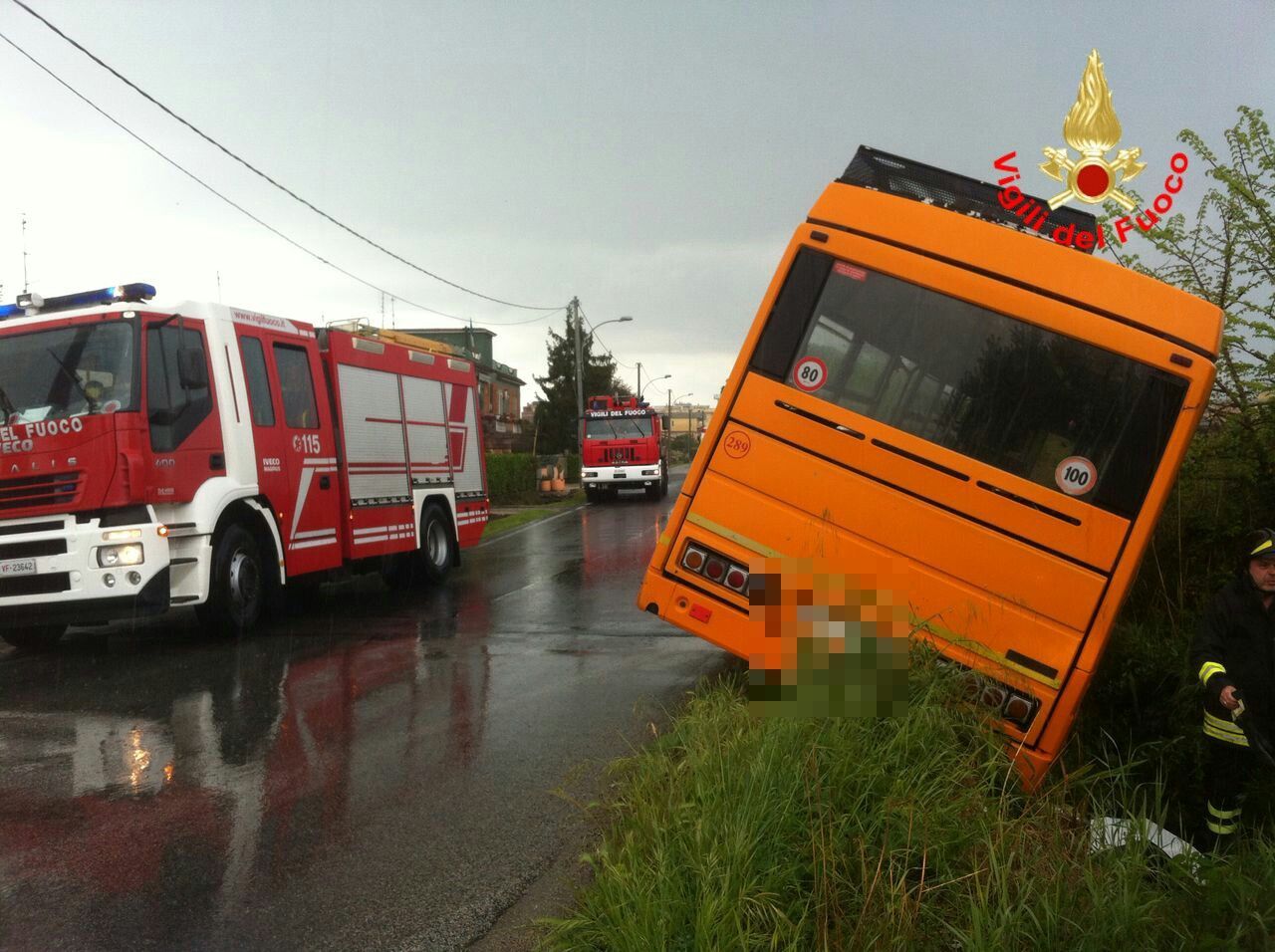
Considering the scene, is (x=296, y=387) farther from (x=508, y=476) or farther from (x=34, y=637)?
(x=508, y=476)

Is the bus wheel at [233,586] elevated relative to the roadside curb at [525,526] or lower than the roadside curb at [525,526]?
elevated

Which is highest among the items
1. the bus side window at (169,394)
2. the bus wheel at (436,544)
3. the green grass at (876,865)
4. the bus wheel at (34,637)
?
the bus side window at (169,394)

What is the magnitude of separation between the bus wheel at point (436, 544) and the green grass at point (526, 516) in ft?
19.0

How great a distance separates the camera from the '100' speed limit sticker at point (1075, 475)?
514 centimetres

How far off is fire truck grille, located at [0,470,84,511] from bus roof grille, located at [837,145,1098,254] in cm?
668

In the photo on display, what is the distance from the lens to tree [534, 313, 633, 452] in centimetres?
5803

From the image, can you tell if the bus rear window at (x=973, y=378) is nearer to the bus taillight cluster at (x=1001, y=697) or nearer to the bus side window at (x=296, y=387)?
the bus taillight cluster at (x=1001, y=697)

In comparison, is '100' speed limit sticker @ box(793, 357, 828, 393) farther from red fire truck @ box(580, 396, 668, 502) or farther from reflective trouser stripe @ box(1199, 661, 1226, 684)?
red fire truck @ box(580, 396, 668, 502)

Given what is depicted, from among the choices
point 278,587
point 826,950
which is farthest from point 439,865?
point 278,587

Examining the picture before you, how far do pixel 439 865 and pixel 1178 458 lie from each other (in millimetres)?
3992

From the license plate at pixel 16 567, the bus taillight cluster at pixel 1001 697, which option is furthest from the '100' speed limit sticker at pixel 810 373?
the license plate at pixel 16 567

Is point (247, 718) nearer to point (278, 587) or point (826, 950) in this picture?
point (278, 587)

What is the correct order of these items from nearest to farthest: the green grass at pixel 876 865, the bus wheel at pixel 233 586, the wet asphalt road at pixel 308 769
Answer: the green grass at pixel 876 865
the wet asphalt road at pixel 308 769
the bus wheel at pixel 233 586

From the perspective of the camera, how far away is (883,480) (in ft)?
17.9
